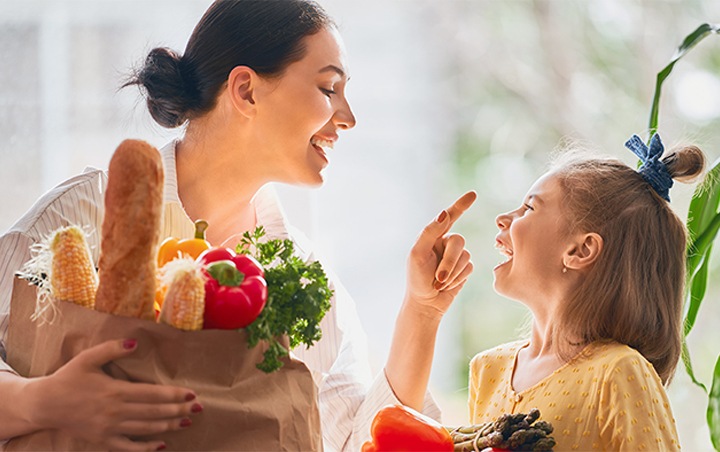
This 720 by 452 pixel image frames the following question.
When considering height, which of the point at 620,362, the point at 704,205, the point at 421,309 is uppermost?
the point at 704,205

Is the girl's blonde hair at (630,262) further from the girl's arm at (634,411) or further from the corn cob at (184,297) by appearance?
the corn cob at (184,297)

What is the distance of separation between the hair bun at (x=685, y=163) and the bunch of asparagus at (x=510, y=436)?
0.56 metres

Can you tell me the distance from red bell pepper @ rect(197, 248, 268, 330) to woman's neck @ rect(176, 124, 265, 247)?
0.65 metres

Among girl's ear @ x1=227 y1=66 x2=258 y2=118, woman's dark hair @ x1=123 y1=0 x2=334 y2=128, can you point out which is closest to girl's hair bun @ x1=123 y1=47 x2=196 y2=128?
woman's dark hair @ x1=123 y1=0 x2=334 y2=128

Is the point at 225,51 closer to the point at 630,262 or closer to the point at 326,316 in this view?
the point at 326,316

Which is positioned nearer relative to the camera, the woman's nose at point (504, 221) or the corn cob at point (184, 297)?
the corn cob at point (184, 297)

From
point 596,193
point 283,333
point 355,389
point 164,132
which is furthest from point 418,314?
point 164,132

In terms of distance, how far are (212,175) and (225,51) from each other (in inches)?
9.5

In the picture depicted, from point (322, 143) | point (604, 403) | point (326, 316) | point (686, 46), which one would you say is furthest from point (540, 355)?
point (686, 46)

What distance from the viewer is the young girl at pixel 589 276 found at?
1.45 metres

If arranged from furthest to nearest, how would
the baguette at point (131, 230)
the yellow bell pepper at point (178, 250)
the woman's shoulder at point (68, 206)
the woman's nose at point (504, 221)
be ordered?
the woman's nose at point (504, 221), the woman's shoulder at point (68, 206), the yellow bell pepper at point (178, 250), the baguette at point (131, 230)

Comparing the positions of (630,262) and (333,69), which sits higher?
(333,69)

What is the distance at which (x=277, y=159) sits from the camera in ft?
5.29

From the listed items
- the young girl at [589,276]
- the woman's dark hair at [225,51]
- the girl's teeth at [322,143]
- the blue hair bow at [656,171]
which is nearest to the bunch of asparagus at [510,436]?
the young girl at [589,276]
